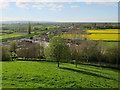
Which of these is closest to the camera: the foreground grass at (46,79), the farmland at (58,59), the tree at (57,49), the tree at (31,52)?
the foreground grass at (46,79)

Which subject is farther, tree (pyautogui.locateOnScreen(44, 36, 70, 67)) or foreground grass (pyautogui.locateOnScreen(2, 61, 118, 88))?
tree (pyautogui.locateOnScreen(44, 36, 70, 67))

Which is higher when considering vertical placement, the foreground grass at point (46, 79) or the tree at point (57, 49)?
the tree at point (57, 49)

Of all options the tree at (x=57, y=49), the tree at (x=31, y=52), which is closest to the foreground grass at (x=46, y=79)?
the tree at (x=57, y=49)

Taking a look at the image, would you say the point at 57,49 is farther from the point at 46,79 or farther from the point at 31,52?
the point at 31,52

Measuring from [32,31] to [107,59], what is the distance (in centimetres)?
2591

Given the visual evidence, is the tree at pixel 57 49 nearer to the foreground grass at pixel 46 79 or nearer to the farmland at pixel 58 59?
the farmland at pixel 58 59

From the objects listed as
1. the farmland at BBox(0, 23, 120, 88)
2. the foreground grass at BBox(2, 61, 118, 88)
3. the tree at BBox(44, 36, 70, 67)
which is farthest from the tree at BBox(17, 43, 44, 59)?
the foreground grass at BBox(2, 61, 118, 88)

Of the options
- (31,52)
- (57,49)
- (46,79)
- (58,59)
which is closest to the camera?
(46,79)

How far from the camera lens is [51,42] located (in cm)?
1399

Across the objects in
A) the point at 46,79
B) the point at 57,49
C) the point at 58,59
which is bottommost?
the point at 46,79

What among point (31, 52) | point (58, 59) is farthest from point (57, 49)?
point (31, 52)

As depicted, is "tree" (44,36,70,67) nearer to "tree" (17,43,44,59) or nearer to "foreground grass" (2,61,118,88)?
"foreground grass" (2,61,118,88)

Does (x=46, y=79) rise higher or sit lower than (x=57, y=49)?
lower

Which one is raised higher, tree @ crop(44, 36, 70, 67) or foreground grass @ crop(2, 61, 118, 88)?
tree @ crop(44, 36, 70, 67)
